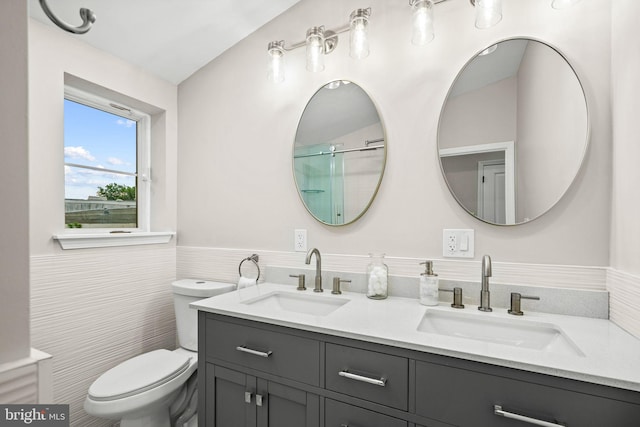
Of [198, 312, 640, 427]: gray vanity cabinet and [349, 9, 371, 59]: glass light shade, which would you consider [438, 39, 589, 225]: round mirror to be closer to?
[349, 9, 371, 59]: glass light shade

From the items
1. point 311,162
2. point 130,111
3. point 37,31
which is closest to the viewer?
point 37,31

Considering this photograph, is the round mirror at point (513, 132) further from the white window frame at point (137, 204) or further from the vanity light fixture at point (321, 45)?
the white window frame at point (137, 204)

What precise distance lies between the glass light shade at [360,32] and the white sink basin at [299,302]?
1.13m

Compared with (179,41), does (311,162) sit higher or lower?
lower

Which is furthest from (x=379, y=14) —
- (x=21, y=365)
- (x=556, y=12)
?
(x=21, y=365)

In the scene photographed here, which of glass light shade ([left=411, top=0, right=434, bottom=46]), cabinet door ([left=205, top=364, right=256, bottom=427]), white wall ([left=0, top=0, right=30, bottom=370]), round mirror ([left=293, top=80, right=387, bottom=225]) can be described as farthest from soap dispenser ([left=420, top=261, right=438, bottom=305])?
white wall ([left=0, top=0, right=30, bottom=370])

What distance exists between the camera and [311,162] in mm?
1713

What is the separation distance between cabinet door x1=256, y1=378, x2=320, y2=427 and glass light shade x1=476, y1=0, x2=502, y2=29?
1509mm

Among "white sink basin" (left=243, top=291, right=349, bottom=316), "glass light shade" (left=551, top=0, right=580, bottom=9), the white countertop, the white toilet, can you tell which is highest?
"glass light shade" (left=551, top=0, right=580, bottom=9)

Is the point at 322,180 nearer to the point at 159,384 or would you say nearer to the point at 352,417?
the point at 352,417

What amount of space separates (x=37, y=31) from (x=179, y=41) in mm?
629

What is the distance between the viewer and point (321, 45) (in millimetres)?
1562

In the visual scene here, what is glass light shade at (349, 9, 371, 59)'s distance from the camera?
1.45 meters

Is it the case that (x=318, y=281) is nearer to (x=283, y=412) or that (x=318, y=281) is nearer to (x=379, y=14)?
(x=283, y=412)
